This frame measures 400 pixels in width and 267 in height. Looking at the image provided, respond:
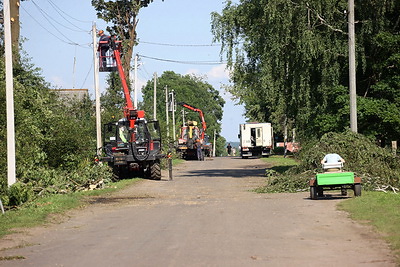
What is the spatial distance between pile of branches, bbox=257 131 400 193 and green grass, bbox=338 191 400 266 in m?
2.15

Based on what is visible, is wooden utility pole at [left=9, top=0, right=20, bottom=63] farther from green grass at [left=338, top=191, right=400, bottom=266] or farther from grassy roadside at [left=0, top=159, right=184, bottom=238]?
green grass at [left=338, top=191, right=400, bottom=266]

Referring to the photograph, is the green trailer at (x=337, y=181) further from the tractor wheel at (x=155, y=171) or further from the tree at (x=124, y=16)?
the tree at (x=124, y=16)

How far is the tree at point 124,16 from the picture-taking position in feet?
179

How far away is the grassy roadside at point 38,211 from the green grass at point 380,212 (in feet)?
24.0

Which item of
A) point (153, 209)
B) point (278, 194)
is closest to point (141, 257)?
point (153, 209)

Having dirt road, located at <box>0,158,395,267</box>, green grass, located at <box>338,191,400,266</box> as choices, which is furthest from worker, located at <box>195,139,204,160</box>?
green grass, located at <box>338,191,400,266</box>

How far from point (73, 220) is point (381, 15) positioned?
1895cm

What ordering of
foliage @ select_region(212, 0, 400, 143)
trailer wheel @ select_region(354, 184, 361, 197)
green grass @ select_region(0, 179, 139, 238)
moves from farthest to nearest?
foliage @ select_region(212, 0, 400, 143) < trailer wheel @ select_region(354, 184, 361, 197) < green grass @ select_region(0, 179, 139, 238)

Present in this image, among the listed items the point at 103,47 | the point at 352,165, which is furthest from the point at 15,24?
the point at 352,165

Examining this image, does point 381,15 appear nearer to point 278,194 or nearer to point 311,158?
point 311,158

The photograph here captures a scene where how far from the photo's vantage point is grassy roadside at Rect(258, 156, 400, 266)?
1269 cm

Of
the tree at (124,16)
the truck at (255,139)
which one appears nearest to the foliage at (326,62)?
the tree at (124,16)

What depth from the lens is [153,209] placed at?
62.8 feet

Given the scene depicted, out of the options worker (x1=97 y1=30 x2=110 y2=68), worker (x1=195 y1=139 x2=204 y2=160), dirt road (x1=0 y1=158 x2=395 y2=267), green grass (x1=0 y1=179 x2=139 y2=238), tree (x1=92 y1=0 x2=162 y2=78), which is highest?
tree (x1=92 y1=0 x2=162 y2=78)
